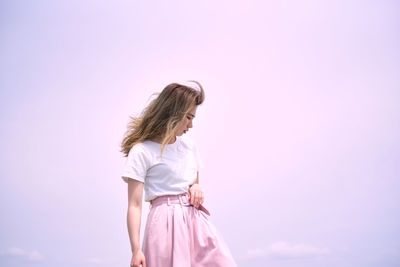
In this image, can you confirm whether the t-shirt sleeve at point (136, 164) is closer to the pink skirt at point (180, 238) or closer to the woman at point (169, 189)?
the woman at point (169, 189)

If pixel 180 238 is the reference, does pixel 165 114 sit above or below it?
above

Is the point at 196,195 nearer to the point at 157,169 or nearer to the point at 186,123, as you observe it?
the point at 157,169

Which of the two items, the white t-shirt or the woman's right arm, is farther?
the white t-shirt

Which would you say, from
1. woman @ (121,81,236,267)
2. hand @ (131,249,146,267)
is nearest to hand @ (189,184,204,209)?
woman @ (121,81,236,267)

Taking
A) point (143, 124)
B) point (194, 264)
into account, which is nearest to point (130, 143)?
point (143, 124)

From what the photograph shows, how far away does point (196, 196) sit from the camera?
223 cm

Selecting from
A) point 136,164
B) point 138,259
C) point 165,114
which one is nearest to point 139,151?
point 136,164

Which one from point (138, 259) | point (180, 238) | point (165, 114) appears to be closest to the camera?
point (138, 259)

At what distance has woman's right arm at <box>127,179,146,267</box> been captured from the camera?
204 centimetres

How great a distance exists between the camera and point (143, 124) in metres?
2.28

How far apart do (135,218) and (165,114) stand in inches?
19.7

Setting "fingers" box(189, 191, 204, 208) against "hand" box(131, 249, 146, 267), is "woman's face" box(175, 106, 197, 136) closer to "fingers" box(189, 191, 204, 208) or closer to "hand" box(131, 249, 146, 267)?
"fingers" box(189, 191, 204, 208)

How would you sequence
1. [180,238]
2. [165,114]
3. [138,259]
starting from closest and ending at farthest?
1. [138,259]
2. [180,238]
3. [165,114]

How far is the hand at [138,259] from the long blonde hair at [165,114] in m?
0.49
